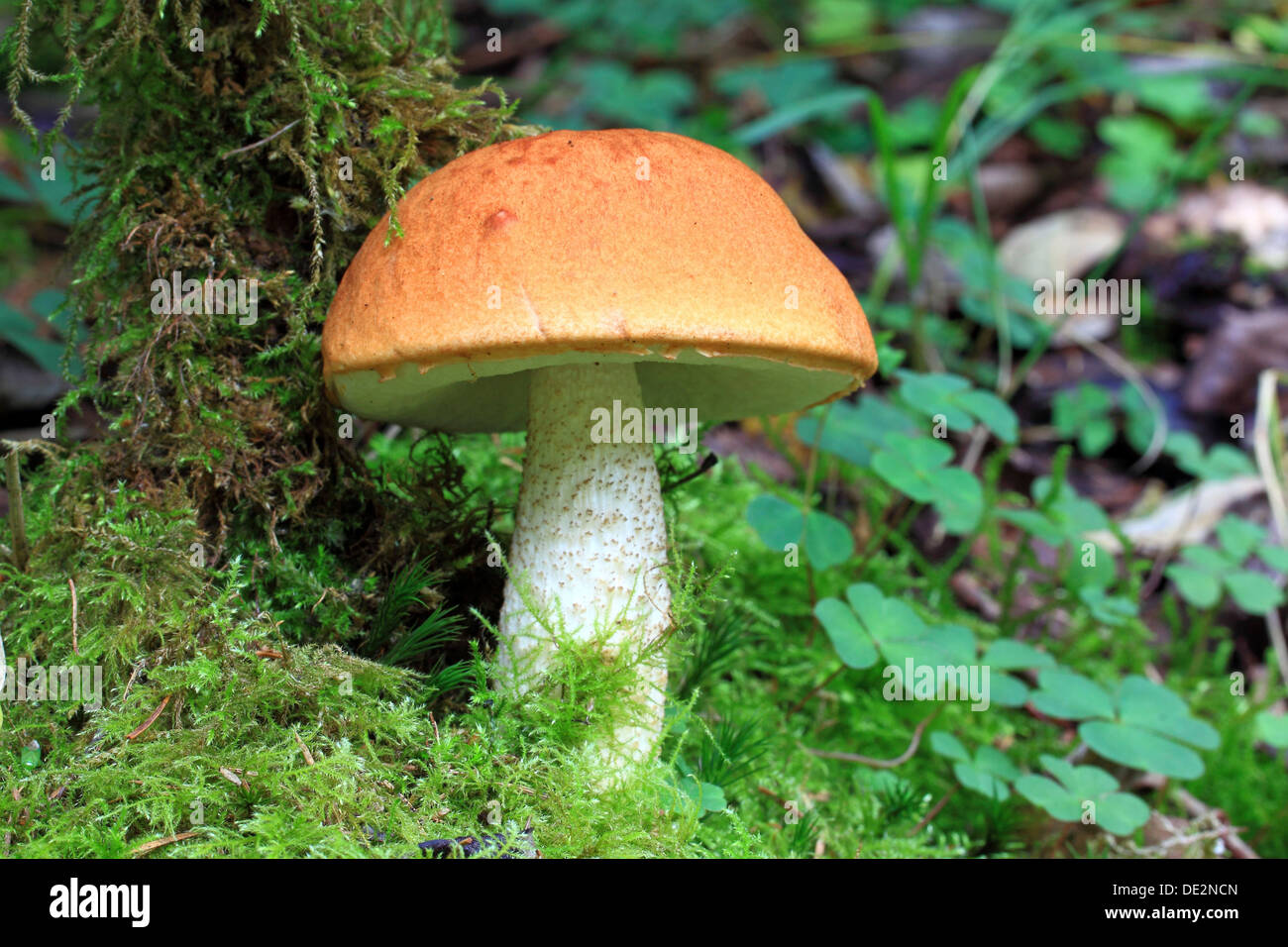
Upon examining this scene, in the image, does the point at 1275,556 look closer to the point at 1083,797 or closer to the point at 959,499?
the point at 959,499

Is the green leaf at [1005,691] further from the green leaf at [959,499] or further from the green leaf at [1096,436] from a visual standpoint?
the green leaf at [1096,436]

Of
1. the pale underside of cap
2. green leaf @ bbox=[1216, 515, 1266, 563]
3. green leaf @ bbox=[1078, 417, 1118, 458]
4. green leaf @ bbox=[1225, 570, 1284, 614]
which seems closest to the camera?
the pale underside of cap

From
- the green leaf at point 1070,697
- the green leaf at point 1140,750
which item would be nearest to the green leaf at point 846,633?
the green leaf at point 1070,697

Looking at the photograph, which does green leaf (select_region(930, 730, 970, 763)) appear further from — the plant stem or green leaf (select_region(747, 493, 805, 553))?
the plant stem

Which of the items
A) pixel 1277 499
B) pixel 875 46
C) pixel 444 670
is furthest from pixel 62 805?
pixel 875 46

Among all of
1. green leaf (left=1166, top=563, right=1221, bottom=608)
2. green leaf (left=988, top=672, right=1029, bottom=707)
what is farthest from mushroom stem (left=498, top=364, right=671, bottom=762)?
green leaf (left=1166, top=563, right=1221, bottom=608)

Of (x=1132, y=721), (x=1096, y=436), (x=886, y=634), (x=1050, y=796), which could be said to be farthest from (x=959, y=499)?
(x=1096, y=436)
